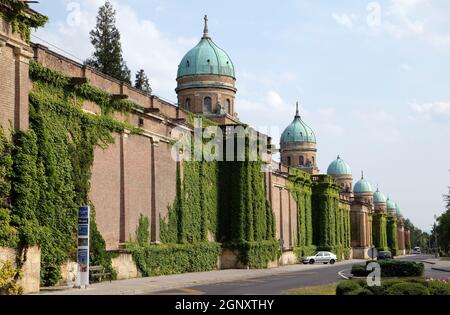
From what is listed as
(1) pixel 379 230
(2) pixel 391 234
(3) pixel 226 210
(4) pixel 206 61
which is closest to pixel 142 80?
(4) pixel 206 61

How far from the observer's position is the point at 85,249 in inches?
1117

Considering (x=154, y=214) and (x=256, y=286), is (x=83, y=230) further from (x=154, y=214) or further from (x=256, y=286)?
(x=154, y=214)

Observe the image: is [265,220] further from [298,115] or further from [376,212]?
[376,212]

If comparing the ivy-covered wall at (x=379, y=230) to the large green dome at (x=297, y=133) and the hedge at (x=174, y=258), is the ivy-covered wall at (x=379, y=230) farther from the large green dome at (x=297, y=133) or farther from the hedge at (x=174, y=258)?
the hedge at (x=174, y=258)

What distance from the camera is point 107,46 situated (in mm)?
63844

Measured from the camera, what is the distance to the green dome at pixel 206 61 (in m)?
67.8

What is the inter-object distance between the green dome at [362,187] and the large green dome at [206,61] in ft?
295

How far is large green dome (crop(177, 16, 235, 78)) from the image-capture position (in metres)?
67.8

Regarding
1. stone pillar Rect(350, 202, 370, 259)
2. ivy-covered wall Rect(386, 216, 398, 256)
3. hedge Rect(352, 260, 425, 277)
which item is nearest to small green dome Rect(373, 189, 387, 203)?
ivy-covered wall Rect(386, 216, 398, 256)

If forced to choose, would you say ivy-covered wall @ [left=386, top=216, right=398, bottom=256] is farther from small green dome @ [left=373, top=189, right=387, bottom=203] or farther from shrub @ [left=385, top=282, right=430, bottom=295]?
shrub @ [left=385, top=282, right=430, bottom=295]

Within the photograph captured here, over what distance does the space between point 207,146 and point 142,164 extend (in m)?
10.9

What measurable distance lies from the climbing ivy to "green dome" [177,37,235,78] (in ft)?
134

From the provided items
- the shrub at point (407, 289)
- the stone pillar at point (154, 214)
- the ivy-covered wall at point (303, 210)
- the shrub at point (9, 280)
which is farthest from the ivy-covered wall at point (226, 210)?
the shrub at point (407, 289)
